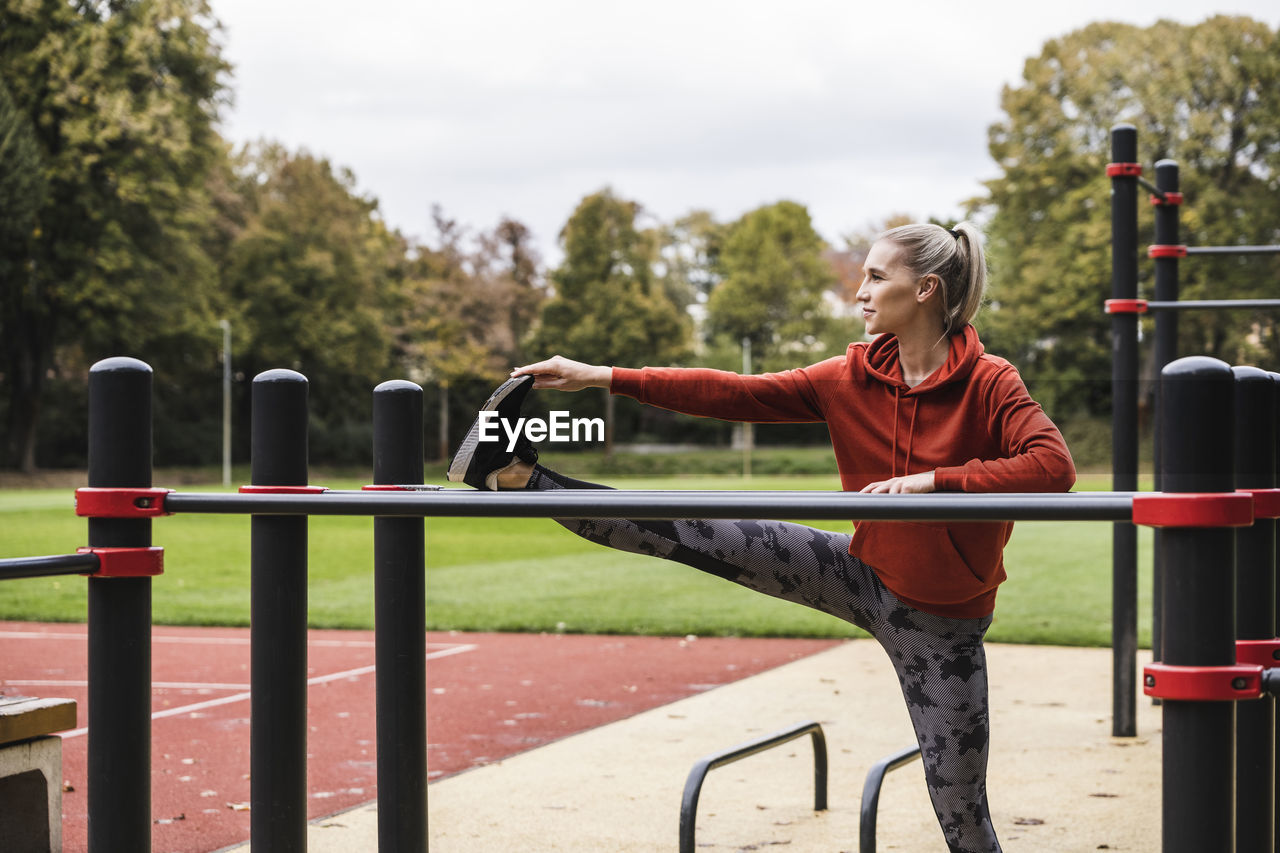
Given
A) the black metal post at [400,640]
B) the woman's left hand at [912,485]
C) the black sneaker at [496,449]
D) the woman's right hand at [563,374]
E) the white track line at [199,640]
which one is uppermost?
the woman's right hand at [563,374]

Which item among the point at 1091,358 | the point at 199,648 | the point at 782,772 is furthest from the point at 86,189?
the point at 782,772

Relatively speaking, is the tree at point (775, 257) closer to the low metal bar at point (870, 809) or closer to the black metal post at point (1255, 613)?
the low metal bar at point (870, 809)

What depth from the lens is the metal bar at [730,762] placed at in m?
3.70

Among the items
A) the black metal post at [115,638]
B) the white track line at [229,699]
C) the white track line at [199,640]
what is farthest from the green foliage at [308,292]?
the black metal post at [115,638]

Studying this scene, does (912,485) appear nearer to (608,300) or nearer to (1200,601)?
(1200,601)

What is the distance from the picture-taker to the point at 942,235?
267 cm

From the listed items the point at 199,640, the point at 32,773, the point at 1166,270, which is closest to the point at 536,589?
the point at 199,640

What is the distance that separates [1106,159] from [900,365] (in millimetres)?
36306

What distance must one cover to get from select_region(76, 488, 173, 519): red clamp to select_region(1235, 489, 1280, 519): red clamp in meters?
1.99

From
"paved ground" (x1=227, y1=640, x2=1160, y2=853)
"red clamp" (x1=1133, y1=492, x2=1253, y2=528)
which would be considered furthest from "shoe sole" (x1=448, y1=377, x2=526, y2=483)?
"paved ground" (x1=227, y1=640, x2=1160, y2=853)

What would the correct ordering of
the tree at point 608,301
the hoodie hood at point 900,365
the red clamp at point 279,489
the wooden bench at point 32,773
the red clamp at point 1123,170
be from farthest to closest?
the red clamp at point 1123,170, the wooden bench at point 32,773, the tree at point 608,301, the hoodie hood at point 900,365, the red clamp at point 279,489

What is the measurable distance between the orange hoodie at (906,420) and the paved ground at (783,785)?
75.0 inches

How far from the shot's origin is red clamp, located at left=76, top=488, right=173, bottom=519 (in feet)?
8.34

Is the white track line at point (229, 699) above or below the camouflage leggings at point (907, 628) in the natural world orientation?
below
